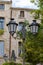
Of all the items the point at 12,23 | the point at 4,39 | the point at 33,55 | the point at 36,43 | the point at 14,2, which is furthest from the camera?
the point at 14,2

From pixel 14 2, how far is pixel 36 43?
18.5 metres

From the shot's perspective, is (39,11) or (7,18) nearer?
(39,11)

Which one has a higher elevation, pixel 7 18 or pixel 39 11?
pixel 39 11

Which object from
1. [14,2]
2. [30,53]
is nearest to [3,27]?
[14,2]

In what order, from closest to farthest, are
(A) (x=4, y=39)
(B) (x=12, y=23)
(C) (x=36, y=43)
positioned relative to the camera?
(B) (x=12, y=23) → (C) (x=36, y=43) → (A) (x=4, y=39)

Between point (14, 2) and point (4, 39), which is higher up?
point (14, 2)

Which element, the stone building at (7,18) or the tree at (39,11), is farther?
the stone building at (7,18)

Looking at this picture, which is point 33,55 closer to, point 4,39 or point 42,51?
point 42,51

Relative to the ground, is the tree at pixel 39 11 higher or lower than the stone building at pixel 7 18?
higher

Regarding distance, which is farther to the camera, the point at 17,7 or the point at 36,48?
the point at 17,7

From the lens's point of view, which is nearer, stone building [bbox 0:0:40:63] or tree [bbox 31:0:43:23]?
tree [bbox 31:0:43:23]

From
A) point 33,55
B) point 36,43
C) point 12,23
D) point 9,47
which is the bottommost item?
point 9,47

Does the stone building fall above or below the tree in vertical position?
below

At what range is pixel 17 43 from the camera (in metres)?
37.8
